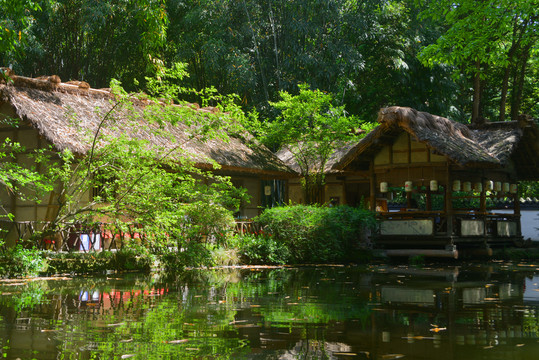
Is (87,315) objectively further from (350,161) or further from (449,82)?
(449,82)

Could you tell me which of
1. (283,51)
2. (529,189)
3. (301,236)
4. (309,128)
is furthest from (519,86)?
(301,236)

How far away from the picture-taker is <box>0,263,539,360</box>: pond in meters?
5.07

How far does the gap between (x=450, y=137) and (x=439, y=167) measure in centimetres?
105

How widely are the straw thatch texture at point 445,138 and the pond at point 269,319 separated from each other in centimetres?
761

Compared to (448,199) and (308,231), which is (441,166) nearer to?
(448,199)

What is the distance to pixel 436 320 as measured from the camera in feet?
22.3

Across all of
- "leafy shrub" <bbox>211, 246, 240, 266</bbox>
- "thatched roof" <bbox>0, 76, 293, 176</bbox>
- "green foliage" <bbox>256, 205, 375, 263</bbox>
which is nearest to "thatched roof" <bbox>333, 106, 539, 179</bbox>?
"green foliage" <bbox>256, 205, 375, 263</bbox>

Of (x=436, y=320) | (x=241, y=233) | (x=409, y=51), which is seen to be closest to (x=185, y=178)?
(x=241, y=233)

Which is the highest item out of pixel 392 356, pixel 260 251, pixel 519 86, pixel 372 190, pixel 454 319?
pixel 519 86

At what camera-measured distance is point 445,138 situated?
63.6ft

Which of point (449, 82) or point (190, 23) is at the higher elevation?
point (190, 23)

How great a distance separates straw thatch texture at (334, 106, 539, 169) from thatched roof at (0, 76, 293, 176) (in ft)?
13.3

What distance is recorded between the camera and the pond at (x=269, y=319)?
16.6 ft

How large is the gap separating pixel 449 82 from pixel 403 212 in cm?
1380
